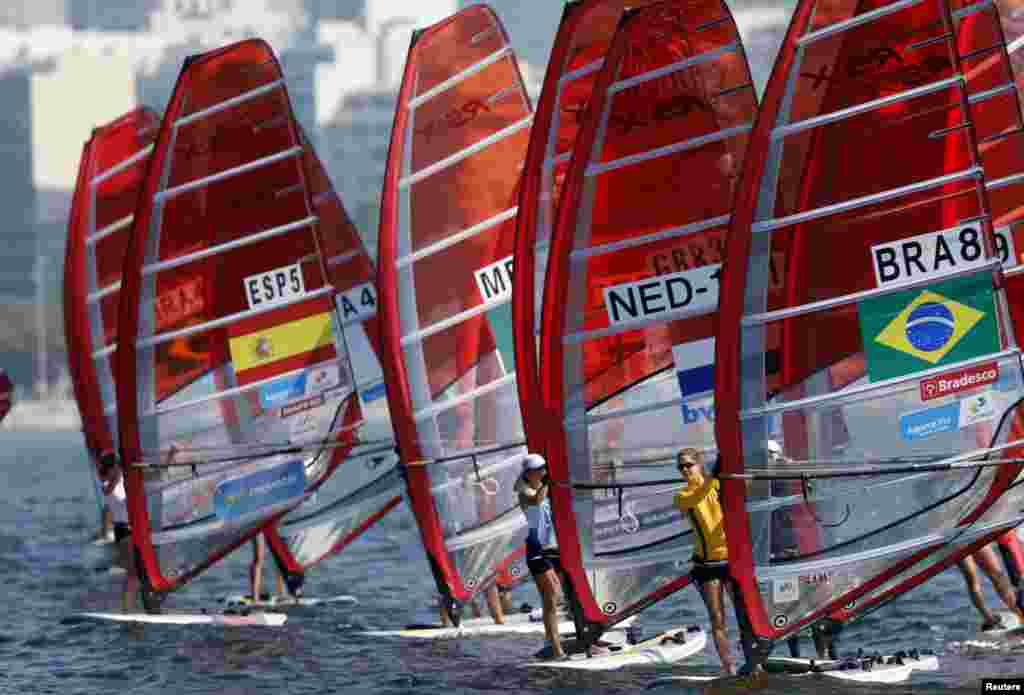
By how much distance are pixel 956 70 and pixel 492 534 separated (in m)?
6.45

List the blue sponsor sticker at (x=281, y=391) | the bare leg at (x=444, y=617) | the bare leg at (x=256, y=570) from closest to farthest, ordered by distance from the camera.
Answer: the bare leg at (x=444, y=617)
the blue sponsor sticker at (x=281, y=391)
the bare leg at (x=256, y=570)

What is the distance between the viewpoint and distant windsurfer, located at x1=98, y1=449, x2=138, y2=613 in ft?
76.9

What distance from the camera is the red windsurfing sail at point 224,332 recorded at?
914 inches

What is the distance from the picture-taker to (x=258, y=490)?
23.6m

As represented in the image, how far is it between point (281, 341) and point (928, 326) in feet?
27.3

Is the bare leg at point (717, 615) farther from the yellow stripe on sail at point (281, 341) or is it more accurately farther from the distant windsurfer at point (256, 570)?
the distant windsurfer at point (256, 570)

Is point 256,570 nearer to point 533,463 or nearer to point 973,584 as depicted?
point 533,463

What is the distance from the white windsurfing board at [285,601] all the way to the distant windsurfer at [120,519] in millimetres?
961

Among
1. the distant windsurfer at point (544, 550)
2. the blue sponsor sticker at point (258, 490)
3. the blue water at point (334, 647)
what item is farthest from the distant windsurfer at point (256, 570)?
the distant windsurfer at point (544, 550)

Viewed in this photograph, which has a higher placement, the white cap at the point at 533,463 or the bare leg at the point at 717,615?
the white cap at the point at 533,463

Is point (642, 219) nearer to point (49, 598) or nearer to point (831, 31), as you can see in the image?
point (831, 31)

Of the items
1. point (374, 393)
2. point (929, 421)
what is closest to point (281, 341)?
point (374, 393)

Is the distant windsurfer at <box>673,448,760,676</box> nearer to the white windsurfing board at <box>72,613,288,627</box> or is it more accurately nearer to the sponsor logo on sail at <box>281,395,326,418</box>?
the white windsurfing board at <box>72,613,288,627</box>

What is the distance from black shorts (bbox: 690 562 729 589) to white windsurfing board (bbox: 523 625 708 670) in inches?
57.7
